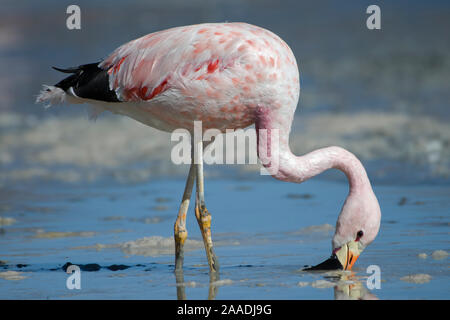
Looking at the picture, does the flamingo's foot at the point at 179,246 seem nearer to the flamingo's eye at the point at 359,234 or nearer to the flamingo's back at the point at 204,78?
the flamingo's back at the point at 204,78

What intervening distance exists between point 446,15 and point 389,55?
643cm

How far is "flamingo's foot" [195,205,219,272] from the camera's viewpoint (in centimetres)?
761

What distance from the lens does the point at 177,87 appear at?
25.6ft

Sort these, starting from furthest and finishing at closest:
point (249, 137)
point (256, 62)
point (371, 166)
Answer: point (249, 137)
point (371, 166)
point (256, 62)

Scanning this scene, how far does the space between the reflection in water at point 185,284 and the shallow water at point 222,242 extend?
0.09 feet

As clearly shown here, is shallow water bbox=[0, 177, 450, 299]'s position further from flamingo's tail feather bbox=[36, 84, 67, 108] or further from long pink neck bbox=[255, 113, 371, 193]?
flamingo's tail feather bbox=[36, 84, 67, 108]

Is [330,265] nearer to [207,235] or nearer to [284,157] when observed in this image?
[284,157]

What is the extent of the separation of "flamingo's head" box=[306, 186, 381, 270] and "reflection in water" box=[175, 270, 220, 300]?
0.83 meters


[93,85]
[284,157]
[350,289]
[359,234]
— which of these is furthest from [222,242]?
[350,289]

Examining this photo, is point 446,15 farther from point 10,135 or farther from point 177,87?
point 177,87

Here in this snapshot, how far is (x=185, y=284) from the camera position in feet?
23.2

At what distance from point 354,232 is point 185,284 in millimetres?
1474

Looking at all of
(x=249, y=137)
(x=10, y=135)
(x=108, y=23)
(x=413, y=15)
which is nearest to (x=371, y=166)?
(x=249, y=137)
